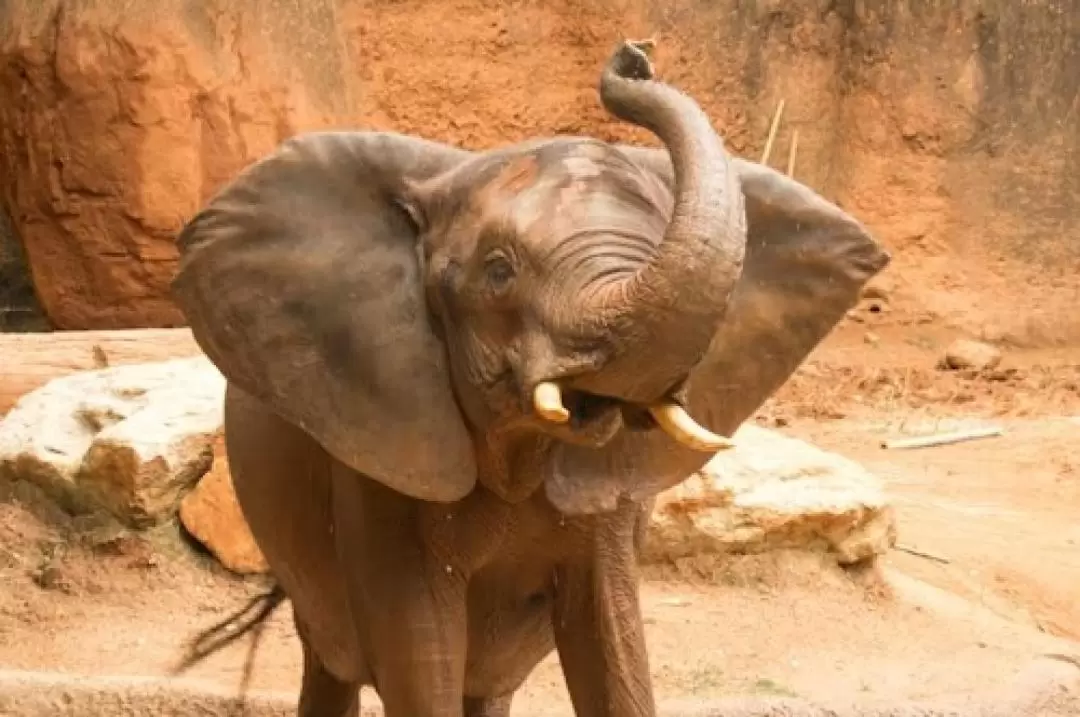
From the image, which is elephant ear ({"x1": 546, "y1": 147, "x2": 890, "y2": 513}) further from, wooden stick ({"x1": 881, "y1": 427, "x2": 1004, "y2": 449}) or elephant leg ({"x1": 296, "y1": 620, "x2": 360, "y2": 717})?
wooden stick ({"x1": 881, "y1": 427, "x2": 1004, "y2": 449})

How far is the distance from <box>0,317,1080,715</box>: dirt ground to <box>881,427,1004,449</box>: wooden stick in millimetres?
826


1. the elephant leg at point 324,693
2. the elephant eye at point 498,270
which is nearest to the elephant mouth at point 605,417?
the elephant eye at point 498,270

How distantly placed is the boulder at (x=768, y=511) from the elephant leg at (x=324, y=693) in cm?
143

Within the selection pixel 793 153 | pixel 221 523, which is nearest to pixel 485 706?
pixel 221 523

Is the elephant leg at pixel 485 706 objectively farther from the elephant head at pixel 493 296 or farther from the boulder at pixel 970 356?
the boulder at pixel 970 356

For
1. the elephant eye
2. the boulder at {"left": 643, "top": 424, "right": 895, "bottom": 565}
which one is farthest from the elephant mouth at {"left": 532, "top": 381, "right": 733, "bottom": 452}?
the boulder at {"left": 643, "top": 424, "right": 895, "bottom": 565}

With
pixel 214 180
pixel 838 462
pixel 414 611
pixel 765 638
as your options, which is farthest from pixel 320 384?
pixel 214 180

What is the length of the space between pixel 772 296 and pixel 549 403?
2.10 ft

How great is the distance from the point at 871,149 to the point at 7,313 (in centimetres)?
405

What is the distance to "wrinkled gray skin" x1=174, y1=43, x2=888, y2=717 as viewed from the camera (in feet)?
8.04

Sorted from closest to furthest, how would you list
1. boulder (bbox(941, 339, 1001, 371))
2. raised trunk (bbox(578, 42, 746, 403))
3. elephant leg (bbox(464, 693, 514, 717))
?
raised trunk (bbox(578, 42, 746, 403)), elephant leg (bbox(464, 693, 514, 717)), boulder (bbox(941, 339, 1001, 371))

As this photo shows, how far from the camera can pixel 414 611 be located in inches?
109

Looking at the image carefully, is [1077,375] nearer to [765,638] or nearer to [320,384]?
[765,638]

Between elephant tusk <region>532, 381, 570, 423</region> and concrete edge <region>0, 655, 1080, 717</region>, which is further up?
elephant tusk <region>532, 381, 570, 423</region>
